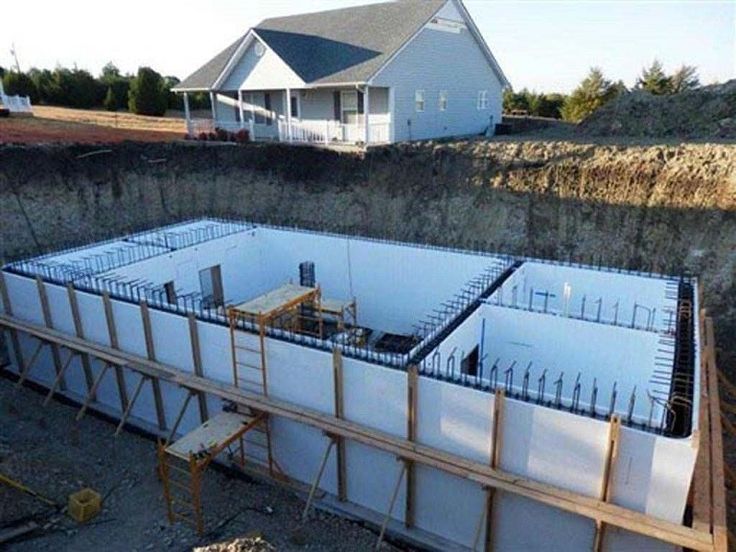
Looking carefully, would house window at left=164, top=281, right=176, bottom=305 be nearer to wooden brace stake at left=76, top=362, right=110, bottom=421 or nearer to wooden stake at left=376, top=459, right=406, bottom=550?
wooden brace stake at left=76, top=362, right=110, bottom=421

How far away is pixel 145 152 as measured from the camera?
2230 centimetres

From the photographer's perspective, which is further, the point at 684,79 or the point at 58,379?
the point at 684,79

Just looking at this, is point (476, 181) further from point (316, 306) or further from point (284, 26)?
point (284, 26)

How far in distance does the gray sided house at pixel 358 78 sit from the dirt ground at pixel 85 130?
9.01ft

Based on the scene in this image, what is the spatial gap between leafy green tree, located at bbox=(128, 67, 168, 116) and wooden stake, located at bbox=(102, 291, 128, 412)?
1288 inches

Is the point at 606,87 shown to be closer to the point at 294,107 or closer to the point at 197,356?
the point at 294,107

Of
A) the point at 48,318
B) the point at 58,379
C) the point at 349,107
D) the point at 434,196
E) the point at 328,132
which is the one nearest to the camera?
the point at 58,379

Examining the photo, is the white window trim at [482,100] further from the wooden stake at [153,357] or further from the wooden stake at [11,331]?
the wooden stake at [11,331]

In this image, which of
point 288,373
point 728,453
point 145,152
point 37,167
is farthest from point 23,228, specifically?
point 728,453

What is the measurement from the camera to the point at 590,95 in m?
34.4

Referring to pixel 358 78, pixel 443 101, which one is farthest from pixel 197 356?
pixel 443 101

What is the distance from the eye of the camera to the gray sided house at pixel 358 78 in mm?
22156

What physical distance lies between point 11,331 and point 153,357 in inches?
191

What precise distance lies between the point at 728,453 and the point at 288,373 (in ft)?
26.0
